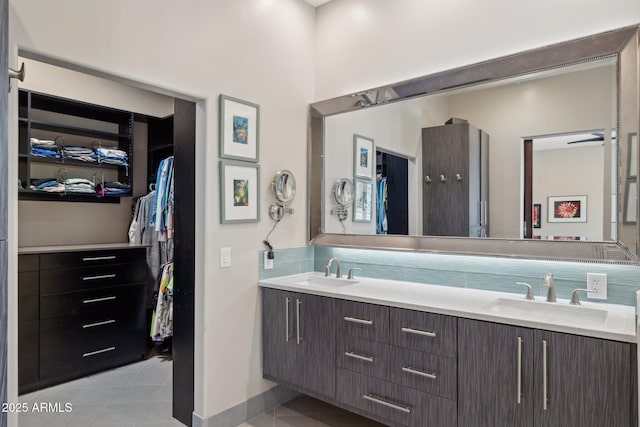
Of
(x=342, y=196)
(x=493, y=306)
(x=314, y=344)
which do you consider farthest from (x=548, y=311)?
(x=342, y=196)

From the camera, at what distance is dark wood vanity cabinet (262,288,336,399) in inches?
91.5

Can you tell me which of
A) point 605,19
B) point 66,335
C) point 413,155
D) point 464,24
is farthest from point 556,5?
point 66,335

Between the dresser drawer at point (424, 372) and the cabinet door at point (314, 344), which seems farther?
the cabinet door at point (314, 344)

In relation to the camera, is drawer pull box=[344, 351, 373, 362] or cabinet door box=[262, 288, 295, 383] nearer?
drawer pull box=[344, 351, 373, 362]

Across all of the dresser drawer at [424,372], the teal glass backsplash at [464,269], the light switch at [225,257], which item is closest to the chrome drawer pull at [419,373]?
the dresser drawer at [424,372]

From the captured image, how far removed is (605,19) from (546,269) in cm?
127

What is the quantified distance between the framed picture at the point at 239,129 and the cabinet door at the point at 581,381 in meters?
1.89

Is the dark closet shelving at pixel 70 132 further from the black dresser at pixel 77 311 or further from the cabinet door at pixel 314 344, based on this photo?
the cabinet door at pixel 314 344

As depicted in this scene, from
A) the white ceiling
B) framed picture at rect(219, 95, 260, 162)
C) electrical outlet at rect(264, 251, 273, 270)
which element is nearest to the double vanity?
electrical outlet at rect(264, 251, 273, 270)

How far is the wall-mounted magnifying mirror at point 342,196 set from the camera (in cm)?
291

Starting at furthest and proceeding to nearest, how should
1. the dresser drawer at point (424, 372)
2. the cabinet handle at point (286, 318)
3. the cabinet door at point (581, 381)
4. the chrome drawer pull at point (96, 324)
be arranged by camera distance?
1. the chrome drawer pull at point (96, 324)
2. the cabinet handle at point (286, 318)
3. the dresser drawer at point (424, 372)
4. the cabinet door at point (581, 381)

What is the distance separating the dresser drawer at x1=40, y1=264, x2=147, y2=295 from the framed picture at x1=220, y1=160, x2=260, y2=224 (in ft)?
4.96

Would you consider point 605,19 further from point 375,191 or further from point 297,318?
point 297,318

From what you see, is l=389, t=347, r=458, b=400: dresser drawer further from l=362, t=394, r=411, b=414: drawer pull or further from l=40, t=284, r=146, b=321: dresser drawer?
Answer: l=40, t=284, r=146, b=321: dresser drawer
